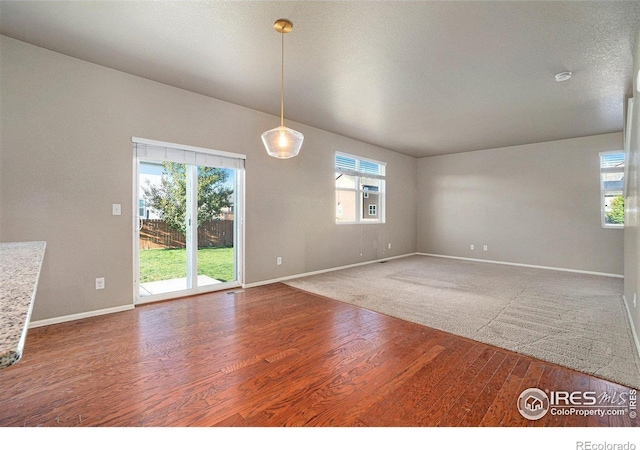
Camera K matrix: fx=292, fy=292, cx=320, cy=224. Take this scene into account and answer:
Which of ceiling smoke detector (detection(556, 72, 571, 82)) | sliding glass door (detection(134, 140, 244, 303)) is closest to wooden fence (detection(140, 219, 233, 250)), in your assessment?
sliding glass door (detection(134, 140, 244, 303))

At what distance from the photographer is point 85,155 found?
3.05 meters

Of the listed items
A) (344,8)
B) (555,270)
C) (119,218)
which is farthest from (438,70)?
(555,270)

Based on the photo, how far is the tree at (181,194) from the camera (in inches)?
145

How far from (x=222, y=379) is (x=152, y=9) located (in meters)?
2.73

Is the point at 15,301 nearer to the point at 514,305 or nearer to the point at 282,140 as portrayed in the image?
the point at 282,140

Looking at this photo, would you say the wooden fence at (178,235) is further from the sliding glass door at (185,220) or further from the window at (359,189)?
the window at (359,189)

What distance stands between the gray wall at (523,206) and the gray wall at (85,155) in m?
4.97

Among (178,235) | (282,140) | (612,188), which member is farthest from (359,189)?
(612,188)

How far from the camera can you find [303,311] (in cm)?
335

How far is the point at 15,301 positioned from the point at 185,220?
10.8 feet

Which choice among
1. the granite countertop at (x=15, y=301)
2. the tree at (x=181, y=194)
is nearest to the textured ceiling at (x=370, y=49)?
the tree at (x=181, y=194)

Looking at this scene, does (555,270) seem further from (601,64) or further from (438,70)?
(438,70)

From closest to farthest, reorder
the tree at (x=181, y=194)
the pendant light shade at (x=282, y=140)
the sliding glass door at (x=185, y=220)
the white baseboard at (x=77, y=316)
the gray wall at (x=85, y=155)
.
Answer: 1. the pendant light shade at (x=282, y=140)
2. the gray wall at (x=85, y=155)
3. the white baseboard at (x=77, y=316)
4. the sliding glass door at (x=185, y=220)
5. the tree at (x=181, y=194)
